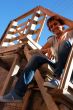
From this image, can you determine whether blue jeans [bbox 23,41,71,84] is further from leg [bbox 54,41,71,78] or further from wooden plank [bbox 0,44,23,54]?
wooden plank [bbox 0,44,23,54]

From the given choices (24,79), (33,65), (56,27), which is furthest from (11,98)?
(56,27)

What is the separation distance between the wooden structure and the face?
32.4 inches

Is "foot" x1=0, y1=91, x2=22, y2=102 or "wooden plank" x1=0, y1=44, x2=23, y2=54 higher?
"wooden plank" x1=0, y1=44, x2=23, y2=54

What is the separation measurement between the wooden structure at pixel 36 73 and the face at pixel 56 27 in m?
0.82

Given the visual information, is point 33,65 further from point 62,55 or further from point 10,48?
point 10,48

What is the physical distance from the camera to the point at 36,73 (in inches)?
192

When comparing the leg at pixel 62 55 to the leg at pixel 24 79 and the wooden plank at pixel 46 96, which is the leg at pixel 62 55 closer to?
the wooden plank at pixel 46 96

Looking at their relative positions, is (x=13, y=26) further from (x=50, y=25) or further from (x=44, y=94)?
(x=44, y=94)

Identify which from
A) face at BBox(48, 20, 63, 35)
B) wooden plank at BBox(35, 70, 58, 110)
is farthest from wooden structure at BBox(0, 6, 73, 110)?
face at BBox(48, 20, 63, 35)

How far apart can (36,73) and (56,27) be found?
0.91 meters

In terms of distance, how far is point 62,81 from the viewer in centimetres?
370

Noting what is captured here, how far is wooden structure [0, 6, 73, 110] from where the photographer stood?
381 cm

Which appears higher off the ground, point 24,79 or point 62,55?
point 62,55

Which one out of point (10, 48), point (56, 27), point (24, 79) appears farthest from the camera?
point (10, 48)
